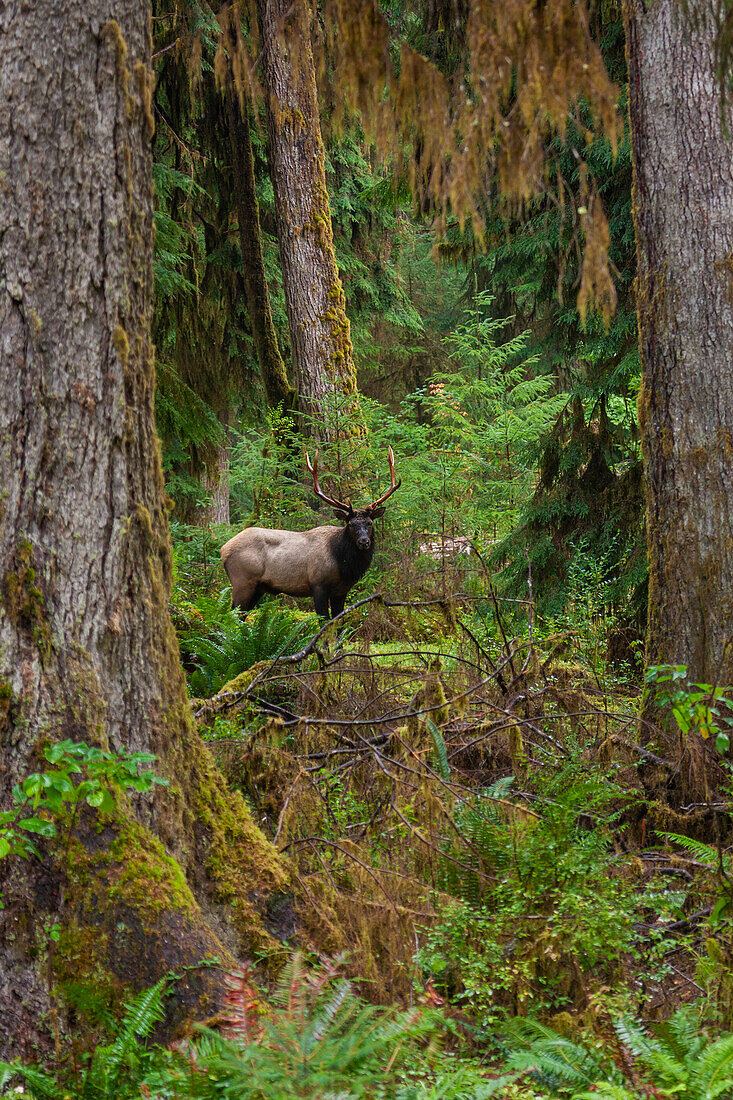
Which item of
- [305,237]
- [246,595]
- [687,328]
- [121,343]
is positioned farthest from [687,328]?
[305,237]

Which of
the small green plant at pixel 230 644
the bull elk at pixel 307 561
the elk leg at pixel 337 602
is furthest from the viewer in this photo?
the elk leg at pixel 337 602

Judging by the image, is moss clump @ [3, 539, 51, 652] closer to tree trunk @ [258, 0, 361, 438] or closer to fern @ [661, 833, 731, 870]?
fern @ [661, 833, 731, 870]

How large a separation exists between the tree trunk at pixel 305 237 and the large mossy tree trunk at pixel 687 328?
7389 millimetres

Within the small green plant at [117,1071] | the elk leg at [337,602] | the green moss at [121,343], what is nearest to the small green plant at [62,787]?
the small green plant at [117,1071]

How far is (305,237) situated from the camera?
12.8 meters

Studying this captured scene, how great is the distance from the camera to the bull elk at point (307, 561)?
32.1ft

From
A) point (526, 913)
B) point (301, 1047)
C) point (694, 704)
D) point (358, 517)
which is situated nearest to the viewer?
point (301, 1047)

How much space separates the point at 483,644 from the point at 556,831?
342cm

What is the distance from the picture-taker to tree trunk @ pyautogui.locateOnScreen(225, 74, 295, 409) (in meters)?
14.6

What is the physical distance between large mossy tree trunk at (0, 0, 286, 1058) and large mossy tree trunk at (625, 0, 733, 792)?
114 inches

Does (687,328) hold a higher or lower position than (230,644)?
higher

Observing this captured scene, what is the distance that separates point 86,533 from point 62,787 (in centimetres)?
89

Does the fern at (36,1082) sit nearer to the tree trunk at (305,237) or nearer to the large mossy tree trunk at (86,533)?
the large mossy tree trunk at (86,533)

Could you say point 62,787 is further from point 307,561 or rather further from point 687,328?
point 307,561
